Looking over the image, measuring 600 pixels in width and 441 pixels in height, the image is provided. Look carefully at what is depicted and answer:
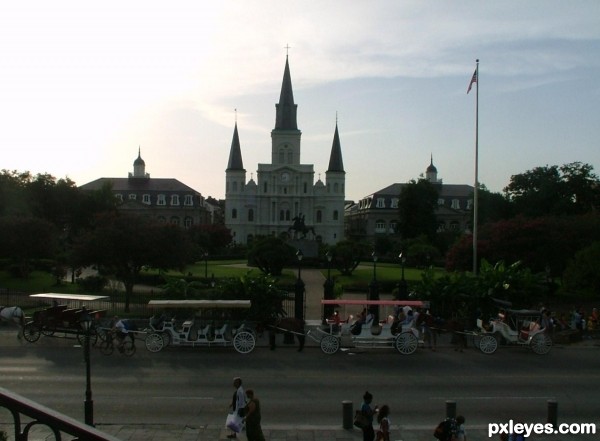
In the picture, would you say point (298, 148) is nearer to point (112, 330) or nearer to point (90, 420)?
point (112, 330)

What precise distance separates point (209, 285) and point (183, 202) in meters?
72.5

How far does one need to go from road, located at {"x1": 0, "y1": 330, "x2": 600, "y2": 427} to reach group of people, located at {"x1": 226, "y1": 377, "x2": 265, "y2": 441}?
1610 millimetres

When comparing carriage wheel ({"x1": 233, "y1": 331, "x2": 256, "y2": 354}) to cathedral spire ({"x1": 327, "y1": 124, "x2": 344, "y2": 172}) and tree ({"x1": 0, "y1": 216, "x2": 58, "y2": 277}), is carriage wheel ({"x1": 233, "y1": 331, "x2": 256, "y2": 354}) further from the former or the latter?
cathedral spire ({"x1": 327, "y1": 124, "x2": 344, "y2": 172})

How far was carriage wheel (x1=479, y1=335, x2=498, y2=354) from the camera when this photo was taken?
73.5ft

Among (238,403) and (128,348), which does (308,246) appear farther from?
(238,403)

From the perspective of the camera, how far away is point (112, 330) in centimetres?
2167

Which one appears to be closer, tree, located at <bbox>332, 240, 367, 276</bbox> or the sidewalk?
the sidewalk

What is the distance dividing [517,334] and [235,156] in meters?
96.1

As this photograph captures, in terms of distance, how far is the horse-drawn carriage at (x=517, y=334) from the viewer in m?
22.4

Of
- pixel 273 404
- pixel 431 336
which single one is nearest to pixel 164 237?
pixel 431 336

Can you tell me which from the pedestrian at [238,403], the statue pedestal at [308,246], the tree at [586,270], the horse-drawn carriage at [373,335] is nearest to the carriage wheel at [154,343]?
the horse-drawn carriage at [373,335]

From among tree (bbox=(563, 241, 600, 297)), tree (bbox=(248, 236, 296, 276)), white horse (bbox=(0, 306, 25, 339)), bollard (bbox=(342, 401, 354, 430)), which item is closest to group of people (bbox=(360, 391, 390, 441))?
bollard (bbox=(342, 401, 354, 430))

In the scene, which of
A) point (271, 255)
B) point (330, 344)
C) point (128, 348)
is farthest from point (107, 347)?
point (271, 255)

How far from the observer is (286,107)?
115m
